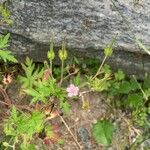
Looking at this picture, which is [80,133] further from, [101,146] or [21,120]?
[21,120]

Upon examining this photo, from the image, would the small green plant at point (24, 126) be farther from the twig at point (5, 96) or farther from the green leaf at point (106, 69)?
the green leaf at point (106, 69)

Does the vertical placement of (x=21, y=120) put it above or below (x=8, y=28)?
below

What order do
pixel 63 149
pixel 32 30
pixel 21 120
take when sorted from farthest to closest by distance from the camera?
pixel 63 149
pixel 32 30
pixel 21 120

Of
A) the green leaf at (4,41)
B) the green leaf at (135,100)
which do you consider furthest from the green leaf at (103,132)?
the green leaf at (4,41)

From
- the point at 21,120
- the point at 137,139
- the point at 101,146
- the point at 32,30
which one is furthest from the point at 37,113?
the point at 137,139

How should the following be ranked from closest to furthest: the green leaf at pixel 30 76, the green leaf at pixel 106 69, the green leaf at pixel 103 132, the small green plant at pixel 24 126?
the small green plant at pixel 24 126, the green leaf at pixel 30 76, the green leaf at pixel 106 69, the green leaf at pixel 103 132

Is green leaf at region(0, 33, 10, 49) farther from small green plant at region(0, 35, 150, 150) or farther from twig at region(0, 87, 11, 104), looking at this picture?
twig at region(0, 87, 11, 104)

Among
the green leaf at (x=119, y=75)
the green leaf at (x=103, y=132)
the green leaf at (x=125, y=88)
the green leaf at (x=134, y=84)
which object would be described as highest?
the green leaf at (x=119, y=75)
